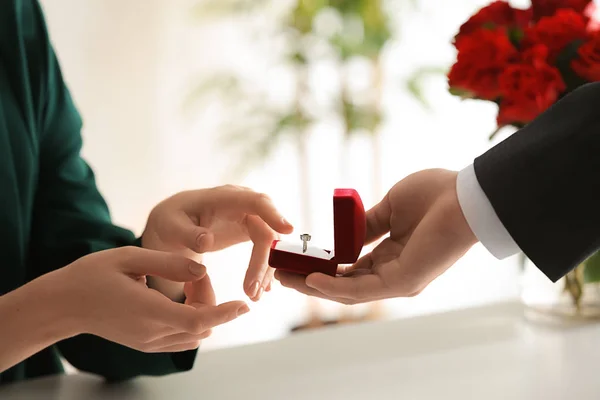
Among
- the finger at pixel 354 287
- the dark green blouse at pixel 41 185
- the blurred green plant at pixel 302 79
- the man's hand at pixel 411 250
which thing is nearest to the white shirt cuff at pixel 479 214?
the man's hand at pixel 411 250

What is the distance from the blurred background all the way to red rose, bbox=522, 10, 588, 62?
1.24m

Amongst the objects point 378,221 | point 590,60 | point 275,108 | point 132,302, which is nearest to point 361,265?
point 378,221

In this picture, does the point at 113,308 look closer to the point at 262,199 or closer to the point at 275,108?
the point at 262,199

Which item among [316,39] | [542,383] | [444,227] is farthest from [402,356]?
[316,39]

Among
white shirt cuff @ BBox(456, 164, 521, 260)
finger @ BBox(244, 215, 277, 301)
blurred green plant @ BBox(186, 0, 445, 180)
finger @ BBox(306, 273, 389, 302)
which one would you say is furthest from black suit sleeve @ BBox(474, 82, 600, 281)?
blurred green plant @ BBox(186, 0, 445, 180)

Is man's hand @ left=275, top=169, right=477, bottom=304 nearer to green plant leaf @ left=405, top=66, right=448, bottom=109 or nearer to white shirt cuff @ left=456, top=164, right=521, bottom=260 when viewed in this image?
white shirt cuff @ left=456, top=164, right=521, bottom=260

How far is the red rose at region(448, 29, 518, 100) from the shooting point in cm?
88

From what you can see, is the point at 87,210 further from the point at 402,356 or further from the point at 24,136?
the point at 402,356

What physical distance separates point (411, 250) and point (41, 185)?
1.88ft

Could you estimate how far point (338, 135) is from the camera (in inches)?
98.5

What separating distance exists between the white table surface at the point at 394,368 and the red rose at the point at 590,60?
351 mm

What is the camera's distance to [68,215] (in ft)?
3.01

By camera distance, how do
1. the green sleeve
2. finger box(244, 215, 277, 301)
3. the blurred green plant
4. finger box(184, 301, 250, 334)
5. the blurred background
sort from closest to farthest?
finger box(184, 301, 250, 334)
finger box(244, 215, 277, 301)
the green sleeve
the blurred green plant
the blurred background

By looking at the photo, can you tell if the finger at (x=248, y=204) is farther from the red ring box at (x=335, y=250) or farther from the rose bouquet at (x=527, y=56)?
the rose bouquet at (x=527, y=56)
